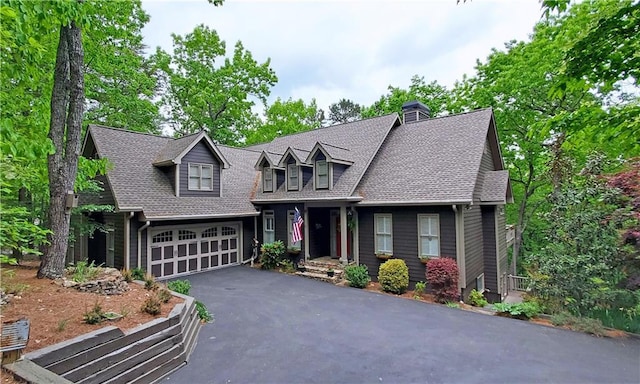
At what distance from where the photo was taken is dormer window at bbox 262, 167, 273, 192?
15.5 m

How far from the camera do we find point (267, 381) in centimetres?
511

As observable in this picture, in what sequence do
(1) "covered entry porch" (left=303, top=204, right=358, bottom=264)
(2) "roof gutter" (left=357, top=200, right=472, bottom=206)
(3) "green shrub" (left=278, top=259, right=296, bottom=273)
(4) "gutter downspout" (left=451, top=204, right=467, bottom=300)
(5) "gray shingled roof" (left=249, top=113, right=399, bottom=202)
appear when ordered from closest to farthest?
(2) "roof gutter" (left=357, top=200, right=472, bottom=206) → (4) "gutter downspout" (left=451, top=204, right=467, bottom=300) → (1) "covered entry porch" (left=303, top=204, right=358, bottom=264) → (5) "gray shingled roof" (left=249, top=113, right=399, bottom=202) → (3) "green shrub" (left=278, top=259, right=296, bottom=273)

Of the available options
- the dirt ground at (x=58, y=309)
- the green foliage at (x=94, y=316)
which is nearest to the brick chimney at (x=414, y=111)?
the dirt ground at (x=58, y=309)

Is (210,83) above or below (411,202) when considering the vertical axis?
above

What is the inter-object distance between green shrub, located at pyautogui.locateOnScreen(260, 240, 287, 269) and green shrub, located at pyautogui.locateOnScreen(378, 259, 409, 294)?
488 centimetres

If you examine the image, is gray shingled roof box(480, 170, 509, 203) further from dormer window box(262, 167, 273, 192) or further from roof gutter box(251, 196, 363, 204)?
dormer window box(262, 167, 273, 192)

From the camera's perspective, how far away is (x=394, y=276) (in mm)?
10828

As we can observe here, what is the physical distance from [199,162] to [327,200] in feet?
19.8

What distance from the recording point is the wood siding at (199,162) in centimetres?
1356

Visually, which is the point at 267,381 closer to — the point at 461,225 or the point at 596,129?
the point at 596,129

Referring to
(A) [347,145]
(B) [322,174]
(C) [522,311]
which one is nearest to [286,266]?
(B) [322,174]

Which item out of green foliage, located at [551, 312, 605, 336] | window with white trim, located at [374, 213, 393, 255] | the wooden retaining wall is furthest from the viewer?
window with white trim, located at [374, 213, 393, 255]

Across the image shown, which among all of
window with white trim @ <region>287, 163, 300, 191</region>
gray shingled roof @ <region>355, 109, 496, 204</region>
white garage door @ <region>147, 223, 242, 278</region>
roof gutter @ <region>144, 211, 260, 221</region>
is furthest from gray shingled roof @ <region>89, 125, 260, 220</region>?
gray shingled roof @ <region>355, 109, 496, 204</region>

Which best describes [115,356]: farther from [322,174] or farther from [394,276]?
[322,174]
